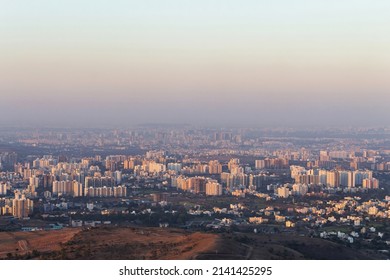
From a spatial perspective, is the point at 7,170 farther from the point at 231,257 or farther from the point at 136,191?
the point at 231,257

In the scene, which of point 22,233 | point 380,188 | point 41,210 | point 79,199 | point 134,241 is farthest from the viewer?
point 380,188

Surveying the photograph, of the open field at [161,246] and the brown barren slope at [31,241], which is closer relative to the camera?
the open field at [161,246]

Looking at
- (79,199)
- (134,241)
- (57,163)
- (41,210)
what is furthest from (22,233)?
(57,163)

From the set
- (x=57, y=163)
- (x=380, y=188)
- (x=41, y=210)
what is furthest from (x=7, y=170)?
(x=380, y=188)

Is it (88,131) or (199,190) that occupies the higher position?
(88,131)

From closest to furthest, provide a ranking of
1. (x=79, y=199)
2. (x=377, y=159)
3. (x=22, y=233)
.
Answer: (x=22, y=233) < (x=79, y=199) < (x=377, y=159)

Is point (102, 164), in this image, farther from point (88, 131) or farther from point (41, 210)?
point (41, 210)

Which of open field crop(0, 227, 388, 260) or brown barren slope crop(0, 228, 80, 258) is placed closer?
open field crop(0, 227, 388, 260)

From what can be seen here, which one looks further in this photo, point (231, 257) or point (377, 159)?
point (377, 159)

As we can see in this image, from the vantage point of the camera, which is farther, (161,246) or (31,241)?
(31,241)
